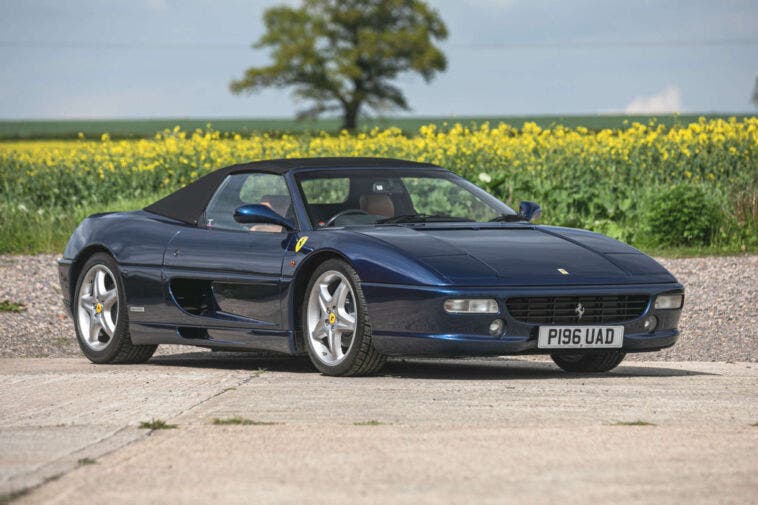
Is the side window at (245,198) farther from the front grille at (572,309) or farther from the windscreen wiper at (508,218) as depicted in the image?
the front grille at (572,309)

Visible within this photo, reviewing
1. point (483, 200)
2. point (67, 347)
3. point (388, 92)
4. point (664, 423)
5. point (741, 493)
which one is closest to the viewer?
point (741, 493)

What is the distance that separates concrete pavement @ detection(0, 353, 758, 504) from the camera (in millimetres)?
5039

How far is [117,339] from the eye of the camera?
10133 millimetres

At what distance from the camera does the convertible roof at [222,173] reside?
9.73 metres

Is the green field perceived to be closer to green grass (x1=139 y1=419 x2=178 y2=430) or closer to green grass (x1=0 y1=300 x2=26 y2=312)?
green grass (x1=0 y1=300 x2=26 y2=312)

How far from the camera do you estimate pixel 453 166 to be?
893 inches

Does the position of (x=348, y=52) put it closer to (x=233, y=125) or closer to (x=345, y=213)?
(x=233, y=125)

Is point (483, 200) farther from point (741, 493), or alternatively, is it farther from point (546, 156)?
point (546, 156)

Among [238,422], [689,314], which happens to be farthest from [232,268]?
[689,314]

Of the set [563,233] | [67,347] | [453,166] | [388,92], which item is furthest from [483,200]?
[388,92]

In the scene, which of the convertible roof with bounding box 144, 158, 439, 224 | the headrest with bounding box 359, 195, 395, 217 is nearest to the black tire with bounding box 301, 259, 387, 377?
the headrest with bounding box 359, 195, 395, 217

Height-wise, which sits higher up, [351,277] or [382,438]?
[351,277]

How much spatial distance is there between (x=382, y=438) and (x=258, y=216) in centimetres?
315

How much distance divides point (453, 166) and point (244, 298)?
13697mm
